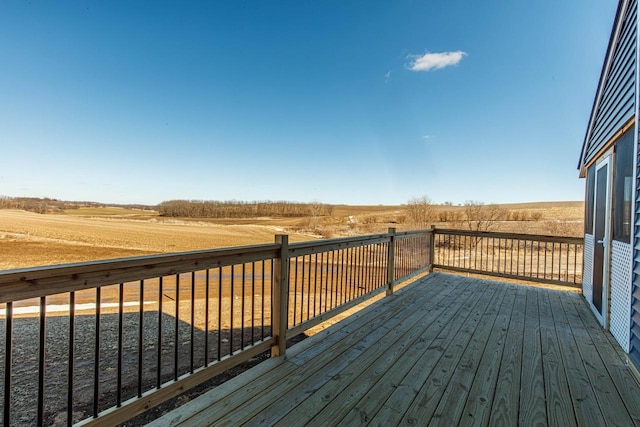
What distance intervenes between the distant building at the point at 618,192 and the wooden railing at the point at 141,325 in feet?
7.36

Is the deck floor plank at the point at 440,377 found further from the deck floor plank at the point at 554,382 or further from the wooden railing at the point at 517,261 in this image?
the wooden railing at the point at 517,261

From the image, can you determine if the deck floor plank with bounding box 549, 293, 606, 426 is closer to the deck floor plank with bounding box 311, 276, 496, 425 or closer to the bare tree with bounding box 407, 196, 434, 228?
the deck floor plank with bounding box 311, 276, 496, 425

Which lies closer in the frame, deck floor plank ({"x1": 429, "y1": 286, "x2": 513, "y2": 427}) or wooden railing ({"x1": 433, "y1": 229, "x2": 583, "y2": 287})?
deck floor plank ({"x1": 429, "y1": 286, "x2": 513, "y2": 427})


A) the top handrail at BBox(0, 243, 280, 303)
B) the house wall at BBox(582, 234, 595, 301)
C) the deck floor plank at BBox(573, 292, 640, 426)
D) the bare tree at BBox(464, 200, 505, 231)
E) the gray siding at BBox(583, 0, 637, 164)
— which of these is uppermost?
the gray siding at BBox(583, 0, 637, 164)

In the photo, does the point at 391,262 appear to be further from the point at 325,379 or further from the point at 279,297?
the point at 325,379

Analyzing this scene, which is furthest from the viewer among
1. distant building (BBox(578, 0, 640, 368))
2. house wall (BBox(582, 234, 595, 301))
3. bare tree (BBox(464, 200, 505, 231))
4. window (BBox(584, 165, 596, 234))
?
bare tree (BBox(464, 200, 505, 231))

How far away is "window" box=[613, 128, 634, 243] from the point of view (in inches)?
96.0

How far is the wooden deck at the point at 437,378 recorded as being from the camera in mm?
1589

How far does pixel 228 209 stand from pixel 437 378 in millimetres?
43003

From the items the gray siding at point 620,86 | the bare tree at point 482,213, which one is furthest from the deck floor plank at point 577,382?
the bare tree at point 482,213

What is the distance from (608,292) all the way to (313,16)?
9.51m

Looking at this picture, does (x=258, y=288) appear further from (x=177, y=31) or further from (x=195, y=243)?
(x=195, y=243)

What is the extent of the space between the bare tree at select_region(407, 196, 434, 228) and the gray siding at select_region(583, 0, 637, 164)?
51.6ft

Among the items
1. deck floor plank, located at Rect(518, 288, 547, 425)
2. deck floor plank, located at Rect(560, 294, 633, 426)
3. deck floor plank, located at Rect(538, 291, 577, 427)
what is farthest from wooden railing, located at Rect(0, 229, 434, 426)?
deck floor plank, located at Rect(560, 294, 633, 426)
